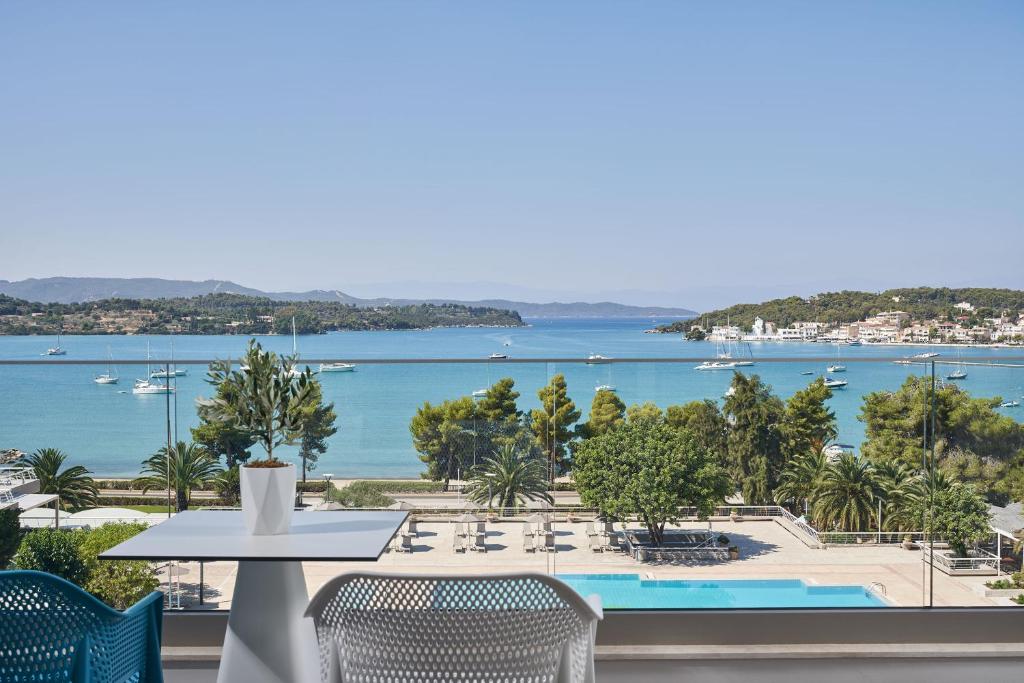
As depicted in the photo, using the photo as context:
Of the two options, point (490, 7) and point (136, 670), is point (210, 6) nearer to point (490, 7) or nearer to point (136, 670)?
point (490, 7)

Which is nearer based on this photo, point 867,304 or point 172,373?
point 172,373

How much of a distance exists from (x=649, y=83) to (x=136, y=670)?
30875 mm

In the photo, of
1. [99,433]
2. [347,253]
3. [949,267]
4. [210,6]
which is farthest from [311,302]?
[949,267]

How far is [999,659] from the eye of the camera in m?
3.15

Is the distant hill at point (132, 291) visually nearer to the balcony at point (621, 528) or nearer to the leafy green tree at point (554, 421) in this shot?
the balcony at point (621, 528)

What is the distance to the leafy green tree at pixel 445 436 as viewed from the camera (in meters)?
3.49

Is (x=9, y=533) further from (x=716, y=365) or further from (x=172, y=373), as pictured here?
(x=716, y=365)

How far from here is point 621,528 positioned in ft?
11.2

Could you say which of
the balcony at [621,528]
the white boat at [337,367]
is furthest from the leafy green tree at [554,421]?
the white boat at [337,367]

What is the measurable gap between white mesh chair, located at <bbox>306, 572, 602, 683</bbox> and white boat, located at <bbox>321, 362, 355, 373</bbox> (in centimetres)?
220

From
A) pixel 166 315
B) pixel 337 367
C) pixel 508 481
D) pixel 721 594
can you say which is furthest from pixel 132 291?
pixel 721 594

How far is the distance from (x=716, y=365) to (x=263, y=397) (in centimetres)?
209

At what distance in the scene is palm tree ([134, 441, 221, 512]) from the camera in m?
→ 3.41

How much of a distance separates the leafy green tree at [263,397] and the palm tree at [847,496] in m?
2.27
